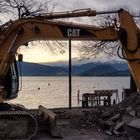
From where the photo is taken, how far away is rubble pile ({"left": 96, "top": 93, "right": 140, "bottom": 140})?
55.4 ft

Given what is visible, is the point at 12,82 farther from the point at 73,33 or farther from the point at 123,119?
the point at 123,119

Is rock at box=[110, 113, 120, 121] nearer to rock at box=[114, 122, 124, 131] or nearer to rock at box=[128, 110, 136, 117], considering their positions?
rock at box=[128, 110, 136, 117]

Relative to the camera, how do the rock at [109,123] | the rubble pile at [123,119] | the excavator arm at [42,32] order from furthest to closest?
the rock at [109,123]
the rubble pile at [123,119]
the excavator arm at [42,32]

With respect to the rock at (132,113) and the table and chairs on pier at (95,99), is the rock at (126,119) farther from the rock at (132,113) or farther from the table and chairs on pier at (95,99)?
the table and chairs on pier at (95,99)

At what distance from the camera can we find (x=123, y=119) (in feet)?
60.3

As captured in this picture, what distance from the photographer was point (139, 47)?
558 inches

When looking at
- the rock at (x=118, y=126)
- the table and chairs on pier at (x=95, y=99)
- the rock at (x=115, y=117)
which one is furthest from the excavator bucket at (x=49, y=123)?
the table and chairs on pier at (x=95, y=99)

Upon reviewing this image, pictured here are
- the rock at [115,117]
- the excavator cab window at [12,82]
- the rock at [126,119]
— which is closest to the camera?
the excavator cab window at [12,82]

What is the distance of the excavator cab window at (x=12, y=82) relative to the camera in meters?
16.2

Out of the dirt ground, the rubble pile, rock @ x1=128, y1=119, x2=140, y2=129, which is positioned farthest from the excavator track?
rock @ x1=128, y1=119, x2=140, y2=129

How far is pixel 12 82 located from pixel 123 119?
15.0 ft

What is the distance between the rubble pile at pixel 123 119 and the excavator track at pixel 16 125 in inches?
118

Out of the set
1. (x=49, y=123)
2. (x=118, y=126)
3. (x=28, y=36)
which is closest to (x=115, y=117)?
(x=118, y=126)

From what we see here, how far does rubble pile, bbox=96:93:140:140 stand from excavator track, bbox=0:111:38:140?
300 cm
